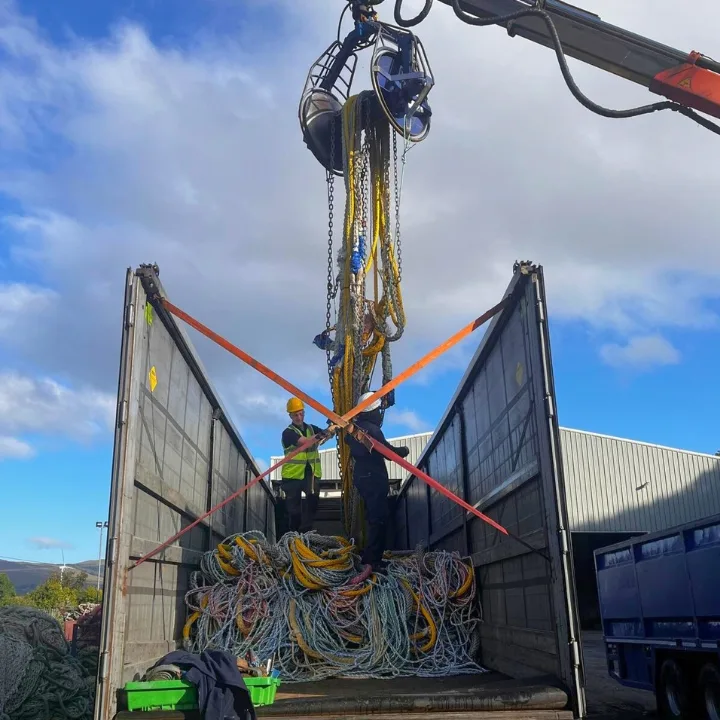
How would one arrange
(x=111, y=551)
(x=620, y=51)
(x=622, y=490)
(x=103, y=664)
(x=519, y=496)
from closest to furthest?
(x=103, y=664) < (x=111, y=551) < (x=519, y=496) < (x=620, y=51) < (x=622, y=490)

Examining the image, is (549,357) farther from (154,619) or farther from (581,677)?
(154,619)

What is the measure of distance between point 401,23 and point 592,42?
1.52 meters

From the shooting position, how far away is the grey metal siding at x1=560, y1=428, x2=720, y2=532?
1769 cm

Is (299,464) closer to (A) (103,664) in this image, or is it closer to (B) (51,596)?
(A) (103,664)

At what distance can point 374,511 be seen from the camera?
612cm

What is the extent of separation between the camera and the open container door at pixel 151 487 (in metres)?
3.40

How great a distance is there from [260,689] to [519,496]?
1706 mm

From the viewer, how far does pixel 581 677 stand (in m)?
3.25

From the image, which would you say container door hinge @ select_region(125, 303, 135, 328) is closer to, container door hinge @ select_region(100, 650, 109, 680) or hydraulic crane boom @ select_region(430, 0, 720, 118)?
container door hinge @ select_region(100, 650, 109, 680)

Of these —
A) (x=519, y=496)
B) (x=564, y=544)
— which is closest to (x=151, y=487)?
(x=519, y=496)

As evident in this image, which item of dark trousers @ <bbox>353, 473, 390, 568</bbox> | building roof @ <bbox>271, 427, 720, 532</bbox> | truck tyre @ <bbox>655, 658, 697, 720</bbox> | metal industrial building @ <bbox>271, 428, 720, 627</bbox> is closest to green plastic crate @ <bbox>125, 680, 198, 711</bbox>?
dark trousers @ <bbox>353, 473, 390, 568</bbox>

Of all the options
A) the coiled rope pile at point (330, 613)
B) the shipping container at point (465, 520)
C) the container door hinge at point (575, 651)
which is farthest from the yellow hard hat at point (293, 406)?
the container door hinge at point (575, 651)

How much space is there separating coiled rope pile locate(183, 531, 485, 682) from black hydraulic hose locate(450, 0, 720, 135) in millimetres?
3398

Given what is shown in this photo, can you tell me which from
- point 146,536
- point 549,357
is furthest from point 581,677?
point 146,536
